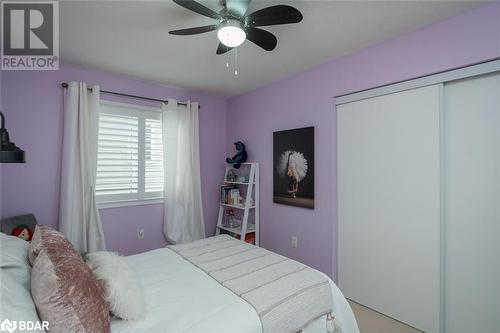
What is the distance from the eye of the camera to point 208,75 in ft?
9.89

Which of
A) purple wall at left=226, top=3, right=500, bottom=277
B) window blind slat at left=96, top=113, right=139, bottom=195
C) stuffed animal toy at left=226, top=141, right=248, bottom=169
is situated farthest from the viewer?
stuffed animal toy at left=226, top=141, right=248, bottom=169

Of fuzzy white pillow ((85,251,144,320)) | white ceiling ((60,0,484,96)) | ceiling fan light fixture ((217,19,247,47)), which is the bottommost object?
fuzzy white pillow ((85,251,144,320))

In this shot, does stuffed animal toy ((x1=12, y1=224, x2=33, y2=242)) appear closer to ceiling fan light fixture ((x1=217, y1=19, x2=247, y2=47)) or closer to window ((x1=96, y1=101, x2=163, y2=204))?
window ((x1=96, y1=101, x2=163, y2=204))

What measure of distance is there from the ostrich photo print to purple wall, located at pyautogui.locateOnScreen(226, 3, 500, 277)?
3.4 inches

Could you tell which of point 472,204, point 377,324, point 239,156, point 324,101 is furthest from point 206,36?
point 377,324

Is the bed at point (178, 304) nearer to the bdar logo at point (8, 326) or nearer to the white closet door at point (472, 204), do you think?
the bdar logo at point (8, 326)

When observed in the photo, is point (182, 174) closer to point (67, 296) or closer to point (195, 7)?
point (195, 7)

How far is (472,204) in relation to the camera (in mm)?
1847

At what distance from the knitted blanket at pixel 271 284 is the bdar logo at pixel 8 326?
0.98 m

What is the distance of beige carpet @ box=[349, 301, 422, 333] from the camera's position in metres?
2.07

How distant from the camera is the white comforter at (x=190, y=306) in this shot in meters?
1.22

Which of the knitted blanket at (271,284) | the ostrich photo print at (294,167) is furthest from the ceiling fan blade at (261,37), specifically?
the knitted blanket at (271,284)
